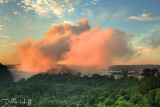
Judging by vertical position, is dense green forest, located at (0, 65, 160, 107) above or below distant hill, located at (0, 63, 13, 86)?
below

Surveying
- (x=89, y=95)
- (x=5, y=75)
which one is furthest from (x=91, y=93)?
(x=5, y=75)

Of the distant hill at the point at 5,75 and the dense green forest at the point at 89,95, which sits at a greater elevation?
the distant hill at the point at 5,75

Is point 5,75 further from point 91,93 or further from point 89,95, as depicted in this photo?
point 89,95

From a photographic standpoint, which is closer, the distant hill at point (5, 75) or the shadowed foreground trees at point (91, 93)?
the shadowed foreground trees at point (91, 93)

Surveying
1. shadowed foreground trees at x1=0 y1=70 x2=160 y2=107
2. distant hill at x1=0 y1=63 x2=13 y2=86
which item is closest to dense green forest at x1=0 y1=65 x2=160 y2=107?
shadowed foreground trees at x1=0 y1=70 x2=160 y2=107

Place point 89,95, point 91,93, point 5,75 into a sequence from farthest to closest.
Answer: point 5,75 < point 91,93 < point 89,95

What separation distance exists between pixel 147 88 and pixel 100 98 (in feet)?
46.8

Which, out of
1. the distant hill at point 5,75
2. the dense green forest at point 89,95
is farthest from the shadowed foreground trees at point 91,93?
the distant hill at point 5,75

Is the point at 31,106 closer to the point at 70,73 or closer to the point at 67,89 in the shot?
the point at 67,89

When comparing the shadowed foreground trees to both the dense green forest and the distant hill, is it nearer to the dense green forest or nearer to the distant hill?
the dense green forest

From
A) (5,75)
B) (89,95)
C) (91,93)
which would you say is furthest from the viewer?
(5,75)

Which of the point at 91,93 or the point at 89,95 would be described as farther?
the point at 91,93

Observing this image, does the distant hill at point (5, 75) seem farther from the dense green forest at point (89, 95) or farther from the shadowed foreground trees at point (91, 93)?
the dense green forest at point (89, 95)

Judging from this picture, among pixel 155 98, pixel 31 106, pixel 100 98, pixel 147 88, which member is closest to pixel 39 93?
pixel 31 106
